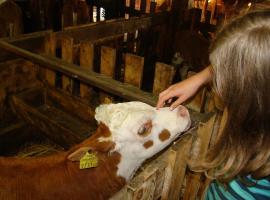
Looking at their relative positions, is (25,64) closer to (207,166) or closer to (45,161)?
(45,161)

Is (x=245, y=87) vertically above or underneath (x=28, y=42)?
above

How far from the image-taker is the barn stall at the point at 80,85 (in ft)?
8.04

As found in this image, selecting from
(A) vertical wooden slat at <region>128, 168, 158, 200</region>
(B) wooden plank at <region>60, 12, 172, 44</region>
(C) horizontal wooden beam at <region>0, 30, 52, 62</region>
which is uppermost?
(B) wooden plank at <region>60, 12, 172, 44</region>

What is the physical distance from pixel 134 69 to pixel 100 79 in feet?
1.32

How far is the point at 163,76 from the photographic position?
285cm

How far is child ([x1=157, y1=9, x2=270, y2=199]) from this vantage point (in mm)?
1147

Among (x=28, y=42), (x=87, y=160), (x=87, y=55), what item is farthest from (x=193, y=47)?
(x=87, y=160)

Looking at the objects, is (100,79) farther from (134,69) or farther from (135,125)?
(135,125)

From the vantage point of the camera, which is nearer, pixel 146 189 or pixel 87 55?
pixel 146 189

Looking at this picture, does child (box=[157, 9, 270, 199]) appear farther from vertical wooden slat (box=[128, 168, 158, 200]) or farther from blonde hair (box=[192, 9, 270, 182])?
vertical wooden slat (box=[128, 168, 158, 200])

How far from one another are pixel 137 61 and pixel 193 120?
0.85 m

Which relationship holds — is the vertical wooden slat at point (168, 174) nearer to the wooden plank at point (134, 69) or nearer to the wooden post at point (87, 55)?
the wooden plank at point (134, 69)

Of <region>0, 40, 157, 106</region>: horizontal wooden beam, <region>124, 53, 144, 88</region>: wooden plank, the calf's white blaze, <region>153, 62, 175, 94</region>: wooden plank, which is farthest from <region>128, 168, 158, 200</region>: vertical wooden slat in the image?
<region>124, 53, 144, 88</region>: wooden plank

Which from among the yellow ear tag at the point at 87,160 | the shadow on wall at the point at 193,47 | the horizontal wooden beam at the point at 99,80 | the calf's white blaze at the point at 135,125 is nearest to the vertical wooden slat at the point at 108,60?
the horizontal wooden beam at the point at 99,80
